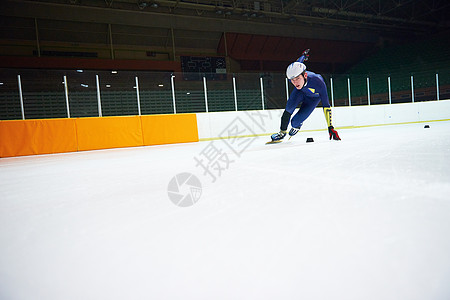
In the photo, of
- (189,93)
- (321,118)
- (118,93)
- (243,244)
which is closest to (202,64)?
(189,93)

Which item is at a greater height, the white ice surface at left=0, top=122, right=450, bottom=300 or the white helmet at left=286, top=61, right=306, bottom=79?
the white helmet at left=286, top=61, right=306, bottom=79

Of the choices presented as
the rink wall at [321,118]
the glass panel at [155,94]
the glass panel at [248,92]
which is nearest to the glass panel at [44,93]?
the glass panel at [155,94]

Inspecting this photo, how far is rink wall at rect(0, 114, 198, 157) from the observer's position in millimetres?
6590

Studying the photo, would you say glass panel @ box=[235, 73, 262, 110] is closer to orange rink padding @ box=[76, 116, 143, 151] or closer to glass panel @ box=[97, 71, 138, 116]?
glass panel @ box=[97, 71, 138, 116]

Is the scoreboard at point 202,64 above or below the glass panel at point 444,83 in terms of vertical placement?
above

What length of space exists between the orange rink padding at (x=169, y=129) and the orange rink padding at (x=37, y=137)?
1.87 m

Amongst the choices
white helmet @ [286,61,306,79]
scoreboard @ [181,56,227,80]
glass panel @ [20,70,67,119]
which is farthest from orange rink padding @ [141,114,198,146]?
scoreboard @ [181,56,227,80]

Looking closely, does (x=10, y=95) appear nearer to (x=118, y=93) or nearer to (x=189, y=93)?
(x=118, y=93)

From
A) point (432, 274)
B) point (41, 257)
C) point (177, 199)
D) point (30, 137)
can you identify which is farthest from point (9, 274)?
point (30, 137)

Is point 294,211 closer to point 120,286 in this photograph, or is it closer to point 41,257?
point 120,286

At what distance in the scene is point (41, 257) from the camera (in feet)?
2.63

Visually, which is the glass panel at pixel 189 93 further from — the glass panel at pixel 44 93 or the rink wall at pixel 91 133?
the glass panel at pixel 44 93

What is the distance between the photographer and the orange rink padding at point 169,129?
7875mm

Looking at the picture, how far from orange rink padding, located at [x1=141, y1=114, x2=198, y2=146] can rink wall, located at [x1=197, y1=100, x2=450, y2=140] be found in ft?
1.45
